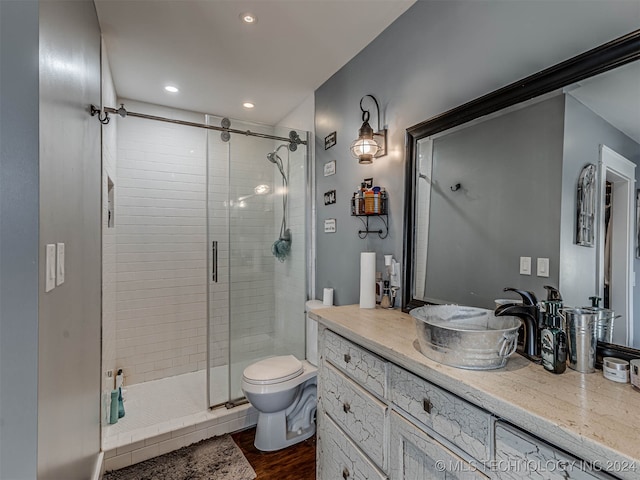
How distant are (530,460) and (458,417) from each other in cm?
18

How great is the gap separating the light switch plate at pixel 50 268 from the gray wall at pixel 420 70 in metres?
1.48

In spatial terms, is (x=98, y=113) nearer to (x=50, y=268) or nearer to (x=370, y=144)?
(x=50, y=268)

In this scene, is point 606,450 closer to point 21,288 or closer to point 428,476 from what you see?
point 428,476

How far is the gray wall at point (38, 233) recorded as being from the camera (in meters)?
0.69

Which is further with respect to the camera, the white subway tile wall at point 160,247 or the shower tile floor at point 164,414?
the white subway tile wall at point 160,247

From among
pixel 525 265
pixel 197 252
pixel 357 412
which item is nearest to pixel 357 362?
pixel 357 412

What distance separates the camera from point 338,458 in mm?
1397

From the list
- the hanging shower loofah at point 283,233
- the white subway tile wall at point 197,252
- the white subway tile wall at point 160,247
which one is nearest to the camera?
the white subway tile wall at point 197,252

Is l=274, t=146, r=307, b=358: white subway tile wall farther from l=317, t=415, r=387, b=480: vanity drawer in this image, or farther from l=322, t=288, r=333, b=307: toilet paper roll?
l=317, t=415, r=387, b=480: vanity drawer

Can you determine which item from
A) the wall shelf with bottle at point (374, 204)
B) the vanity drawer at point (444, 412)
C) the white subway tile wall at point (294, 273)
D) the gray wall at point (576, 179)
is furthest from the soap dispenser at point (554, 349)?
the white subway tile wall at point (294, 273)

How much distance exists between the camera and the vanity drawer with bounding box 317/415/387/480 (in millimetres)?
1216

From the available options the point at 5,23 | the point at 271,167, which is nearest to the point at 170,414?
the point at 271,167

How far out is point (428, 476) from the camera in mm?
952

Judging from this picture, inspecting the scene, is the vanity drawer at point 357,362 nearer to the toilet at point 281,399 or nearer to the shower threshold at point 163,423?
the toilet at point 281,399
